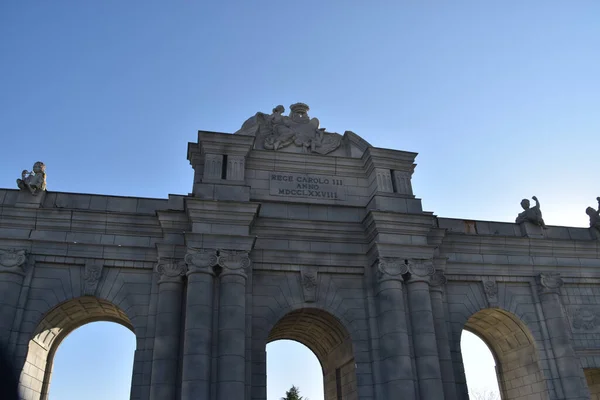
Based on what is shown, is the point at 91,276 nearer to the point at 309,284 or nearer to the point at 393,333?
the point at 309,284

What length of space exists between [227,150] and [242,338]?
733 centimetres

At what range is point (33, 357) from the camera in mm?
19141

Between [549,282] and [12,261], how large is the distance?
827 inches

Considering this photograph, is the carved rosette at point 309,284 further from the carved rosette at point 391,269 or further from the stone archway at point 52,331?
the stone archway at point 52,331

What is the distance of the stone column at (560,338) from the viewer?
20844 millimetres

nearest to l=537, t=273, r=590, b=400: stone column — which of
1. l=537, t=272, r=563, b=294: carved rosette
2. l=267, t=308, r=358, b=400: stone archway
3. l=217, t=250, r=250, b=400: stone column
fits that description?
l=537, t=272, r=563, b=294: carved rosette

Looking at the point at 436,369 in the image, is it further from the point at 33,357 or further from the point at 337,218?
the point at 33,357

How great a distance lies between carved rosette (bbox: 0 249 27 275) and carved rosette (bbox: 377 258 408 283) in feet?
41.3

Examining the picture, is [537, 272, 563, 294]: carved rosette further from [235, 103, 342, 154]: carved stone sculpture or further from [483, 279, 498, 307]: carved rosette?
[235, 103, 342, 154]: carved stone sculpture

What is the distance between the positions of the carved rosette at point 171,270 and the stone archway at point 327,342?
13.4ft

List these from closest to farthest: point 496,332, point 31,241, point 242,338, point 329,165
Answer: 1. point 242,338
2. point 31,241
3. point 329,165
4. point 496,332

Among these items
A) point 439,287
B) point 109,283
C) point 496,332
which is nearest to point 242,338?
point 109,283

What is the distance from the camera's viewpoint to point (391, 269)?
19.6 metres

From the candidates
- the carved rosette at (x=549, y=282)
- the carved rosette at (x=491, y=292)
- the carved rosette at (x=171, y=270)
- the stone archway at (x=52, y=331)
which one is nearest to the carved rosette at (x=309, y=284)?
the carved rosette at (x=171, y=270)
